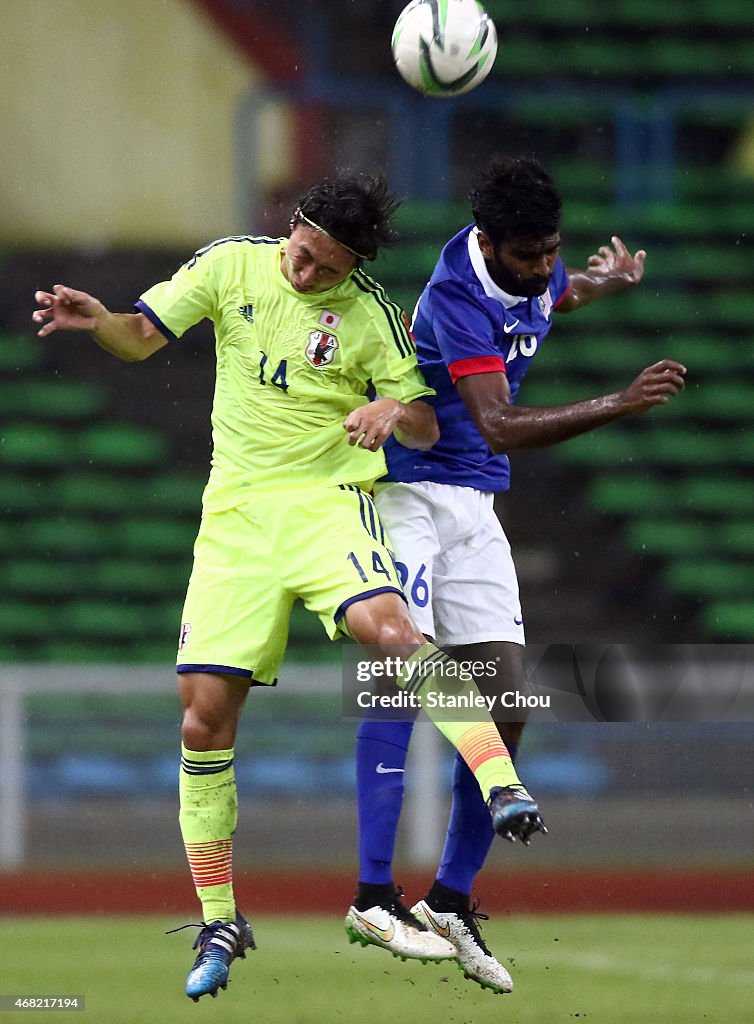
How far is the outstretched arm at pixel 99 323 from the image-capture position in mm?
3871

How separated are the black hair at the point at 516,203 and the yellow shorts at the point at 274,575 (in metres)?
0.73

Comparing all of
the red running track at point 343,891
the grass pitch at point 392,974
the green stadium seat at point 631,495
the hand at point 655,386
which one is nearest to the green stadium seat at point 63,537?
the red running track at point 343,891

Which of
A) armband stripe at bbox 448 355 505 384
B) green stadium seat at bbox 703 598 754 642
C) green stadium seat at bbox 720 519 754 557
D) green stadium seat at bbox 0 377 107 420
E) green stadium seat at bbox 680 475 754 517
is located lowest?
green stadium seat at bbox 703 598 754 642

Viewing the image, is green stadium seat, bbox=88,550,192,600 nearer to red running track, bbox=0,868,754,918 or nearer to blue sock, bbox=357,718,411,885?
red running track, bbox=0,868,754,918

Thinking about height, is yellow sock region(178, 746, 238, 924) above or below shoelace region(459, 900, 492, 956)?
above

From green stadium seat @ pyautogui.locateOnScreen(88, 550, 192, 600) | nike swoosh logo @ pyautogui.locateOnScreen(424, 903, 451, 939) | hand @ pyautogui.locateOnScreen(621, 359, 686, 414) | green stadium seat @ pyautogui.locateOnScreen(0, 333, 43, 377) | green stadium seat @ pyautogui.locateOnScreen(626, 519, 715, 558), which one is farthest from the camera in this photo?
green stadium seat @ pyautogui.locateOnScreen(0, 333, 43, 377)

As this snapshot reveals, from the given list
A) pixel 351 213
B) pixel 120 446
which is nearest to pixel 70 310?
pixel 351 213

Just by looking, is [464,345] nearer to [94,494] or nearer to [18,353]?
[94,494]

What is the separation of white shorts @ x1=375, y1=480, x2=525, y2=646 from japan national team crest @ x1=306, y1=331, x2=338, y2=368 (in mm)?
411

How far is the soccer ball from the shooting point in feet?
13.7

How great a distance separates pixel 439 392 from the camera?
13.9 feet

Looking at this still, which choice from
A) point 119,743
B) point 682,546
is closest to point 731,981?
point 119,743

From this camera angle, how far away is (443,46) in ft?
13.7

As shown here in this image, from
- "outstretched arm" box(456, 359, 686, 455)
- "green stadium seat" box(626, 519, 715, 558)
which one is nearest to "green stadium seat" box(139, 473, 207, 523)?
"green stadium seat" box(626, 519, 715, 558)
